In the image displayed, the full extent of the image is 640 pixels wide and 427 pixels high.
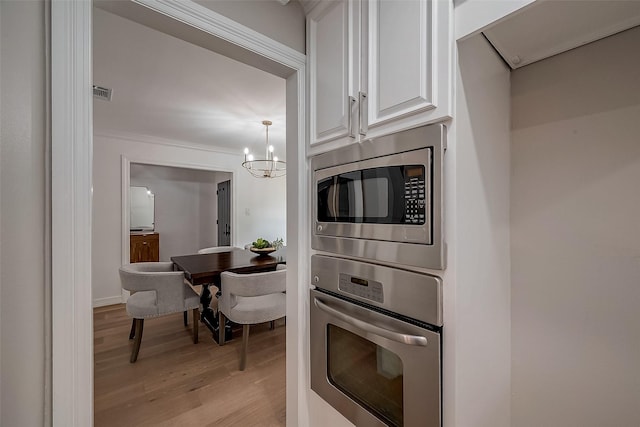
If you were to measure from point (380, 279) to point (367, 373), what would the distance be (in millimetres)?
404

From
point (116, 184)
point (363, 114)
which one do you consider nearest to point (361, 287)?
point (363, 114)

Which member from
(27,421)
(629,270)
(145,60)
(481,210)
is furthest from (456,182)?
(145,60)

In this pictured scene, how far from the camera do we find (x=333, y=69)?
3.88ft

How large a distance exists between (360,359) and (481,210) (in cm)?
74

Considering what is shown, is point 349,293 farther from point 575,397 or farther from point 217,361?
point 217,361

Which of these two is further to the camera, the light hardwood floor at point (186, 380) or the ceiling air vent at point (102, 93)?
the ceiling air vent at point (102, 93)

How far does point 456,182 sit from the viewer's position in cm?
81

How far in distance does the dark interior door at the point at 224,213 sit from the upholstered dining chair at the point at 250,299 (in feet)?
9.24

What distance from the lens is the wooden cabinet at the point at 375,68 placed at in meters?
0.82

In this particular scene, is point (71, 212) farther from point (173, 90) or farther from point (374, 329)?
point (173, 90)

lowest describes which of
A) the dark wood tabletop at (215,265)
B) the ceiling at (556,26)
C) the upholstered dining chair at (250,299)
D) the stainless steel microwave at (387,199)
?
the upholstered dining chair at (250,299)

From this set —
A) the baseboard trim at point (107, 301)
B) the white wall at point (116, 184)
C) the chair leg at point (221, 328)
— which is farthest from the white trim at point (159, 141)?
the chair leg at point (221, 328)

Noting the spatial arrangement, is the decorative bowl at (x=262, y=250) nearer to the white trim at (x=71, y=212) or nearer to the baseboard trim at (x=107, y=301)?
the baseboard trim at (x=107, y=301)

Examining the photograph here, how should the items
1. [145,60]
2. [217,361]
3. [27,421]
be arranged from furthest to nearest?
[217,361], [145,60], [27,421]
